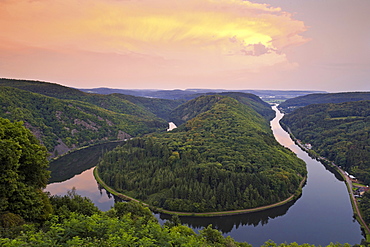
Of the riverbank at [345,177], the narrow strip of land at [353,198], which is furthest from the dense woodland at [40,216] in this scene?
the riverbank at [345,177]

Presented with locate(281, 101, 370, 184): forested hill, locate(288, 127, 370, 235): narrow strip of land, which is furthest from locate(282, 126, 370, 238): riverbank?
locate(281, 101, 370, 184): forested hill

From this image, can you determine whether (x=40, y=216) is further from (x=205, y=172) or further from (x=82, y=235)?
(x=205, y=172)

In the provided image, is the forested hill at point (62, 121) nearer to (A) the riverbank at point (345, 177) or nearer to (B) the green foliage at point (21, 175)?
(B) the green foliage at point (21, 175)

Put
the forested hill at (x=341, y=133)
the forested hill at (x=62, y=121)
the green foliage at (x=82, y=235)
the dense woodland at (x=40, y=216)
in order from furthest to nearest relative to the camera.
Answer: the forested hill at (x=62, y=121) → the forested hill at (x=341, y=133) → the dense woodland at (x=40, y=216) → the green foliage at (x=82, y=235)

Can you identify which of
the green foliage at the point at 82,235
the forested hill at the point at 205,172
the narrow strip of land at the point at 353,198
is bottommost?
the narrow strip of land at the point at 353,198

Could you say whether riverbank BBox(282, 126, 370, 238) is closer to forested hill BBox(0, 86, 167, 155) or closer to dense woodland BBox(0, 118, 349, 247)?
dense woodland BBox(0, 118, 349, 247)

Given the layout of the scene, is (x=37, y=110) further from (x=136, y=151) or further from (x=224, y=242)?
(x=224, y=242)
